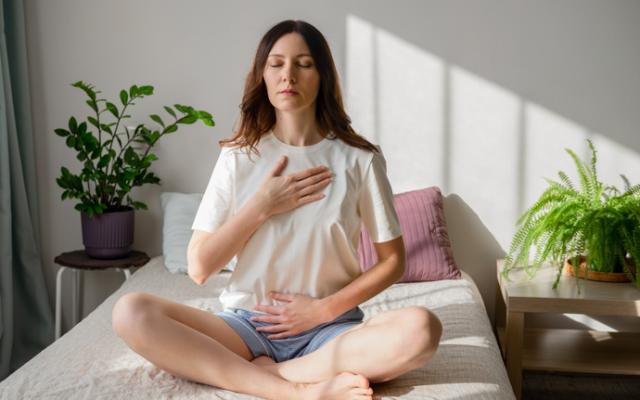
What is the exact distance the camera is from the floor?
2875 mm

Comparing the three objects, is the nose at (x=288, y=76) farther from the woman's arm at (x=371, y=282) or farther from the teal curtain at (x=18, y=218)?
the teal curtain at (x=18, y=218)

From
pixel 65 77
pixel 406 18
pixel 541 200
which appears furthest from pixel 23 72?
pixel 541 200

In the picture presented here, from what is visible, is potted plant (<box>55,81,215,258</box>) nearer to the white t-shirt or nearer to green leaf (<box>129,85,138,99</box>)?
green leaf (<box>129,85,138,99</box>)

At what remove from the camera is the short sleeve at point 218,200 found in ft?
6.03

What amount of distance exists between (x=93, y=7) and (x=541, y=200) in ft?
6.39

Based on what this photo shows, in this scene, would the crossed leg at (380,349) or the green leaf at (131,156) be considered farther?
the green leaf at (131,156)

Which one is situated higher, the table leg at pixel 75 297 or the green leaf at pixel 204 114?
the green leaf at pixel 204 114

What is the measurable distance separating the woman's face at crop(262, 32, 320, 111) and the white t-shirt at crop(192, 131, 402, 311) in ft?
0.45

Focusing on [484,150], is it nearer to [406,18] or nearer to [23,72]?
A: [406,18]

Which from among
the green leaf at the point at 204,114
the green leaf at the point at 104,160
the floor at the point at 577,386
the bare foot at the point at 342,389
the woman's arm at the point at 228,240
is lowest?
the floor at the point at 577,386

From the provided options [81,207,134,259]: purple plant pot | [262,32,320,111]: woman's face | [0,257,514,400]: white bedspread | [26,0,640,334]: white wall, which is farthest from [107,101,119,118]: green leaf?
[262,32,320,111]: woman's face

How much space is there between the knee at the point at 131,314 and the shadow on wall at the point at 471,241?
1744 mm

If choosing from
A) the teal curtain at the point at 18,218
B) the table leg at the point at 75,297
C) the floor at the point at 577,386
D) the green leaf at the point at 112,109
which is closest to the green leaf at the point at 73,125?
the green leaf at the point at 112,109

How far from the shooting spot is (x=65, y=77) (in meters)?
3.25
